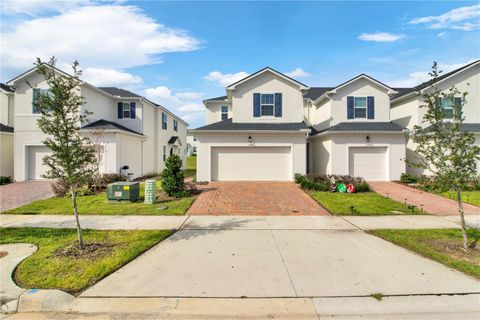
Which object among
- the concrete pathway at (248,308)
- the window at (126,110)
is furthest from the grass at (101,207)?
the window at (126,110)

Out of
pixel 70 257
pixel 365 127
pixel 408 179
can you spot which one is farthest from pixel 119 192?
pixel 408 179

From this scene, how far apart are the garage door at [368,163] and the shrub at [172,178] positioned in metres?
11.5

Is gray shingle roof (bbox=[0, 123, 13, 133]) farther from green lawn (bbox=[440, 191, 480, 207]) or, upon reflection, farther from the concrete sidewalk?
green lawn (bbox=[440, 191, 480, 207])

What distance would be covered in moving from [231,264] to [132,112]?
59.8 ft

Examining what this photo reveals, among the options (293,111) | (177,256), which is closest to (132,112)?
(293,111)

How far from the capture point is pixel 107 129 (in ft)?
50.7

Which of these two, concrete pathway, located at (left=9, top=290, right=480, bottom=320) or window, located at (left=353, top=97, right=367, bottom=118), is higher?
window, located at (left=353, top=97, right=367, bottom=118)

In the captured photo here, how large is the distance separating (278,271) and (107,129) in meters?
15.2

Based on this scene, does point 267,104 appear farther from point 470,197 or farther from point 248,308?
point 248,308

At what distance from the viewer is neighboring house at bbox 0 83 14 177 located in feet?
54.0

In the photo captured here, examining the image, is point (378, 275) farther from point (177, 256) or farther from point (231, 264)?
point (177, 256)

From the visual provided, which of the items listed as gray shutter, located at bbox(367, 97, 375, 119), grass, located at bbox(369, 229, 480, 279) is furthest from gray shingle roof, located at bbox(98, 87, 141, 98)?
grass, located at bbox(369, 229, 480, 279)

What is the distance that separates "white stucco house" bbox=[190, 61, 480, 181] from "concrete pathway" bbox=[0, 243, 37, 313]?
10542 millimetres

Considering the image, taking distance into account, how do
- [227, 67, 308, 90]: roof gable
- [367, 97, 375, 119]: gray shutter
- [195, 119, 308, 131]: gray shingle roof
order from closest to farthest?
[195, 119, 308, 131]: gray shingle roof, [227, 67, 308, 90]: roof gable, [367, 97, 375, 119]: gray shutter
